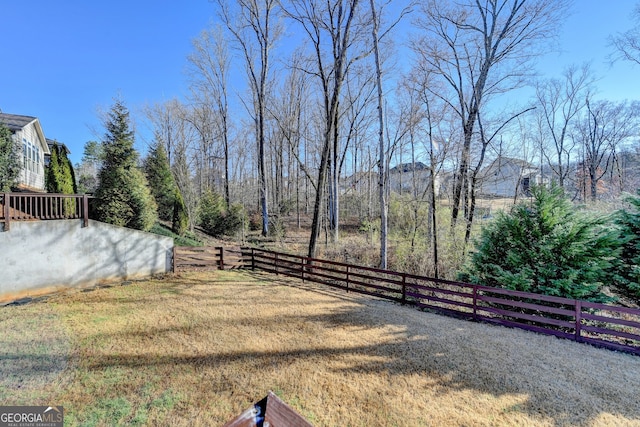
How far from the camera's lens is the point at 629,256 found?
5617 mm

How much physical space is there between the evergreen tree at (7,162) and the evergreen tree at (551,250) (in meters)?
16.3

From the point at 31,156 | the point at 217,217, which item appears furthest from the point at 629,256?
the point at 31,156

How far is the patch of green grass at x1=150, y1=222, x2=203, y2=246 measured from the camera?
42.8 ft

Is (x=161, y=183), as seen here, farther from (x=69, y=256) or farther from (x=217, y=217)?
(x=69, y=256)

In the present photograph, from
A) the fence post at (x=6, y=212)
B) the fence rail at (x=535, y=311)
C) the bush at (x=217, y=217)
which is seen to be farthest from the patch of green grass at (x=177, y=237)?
the fence rail at (x=535, y=311)

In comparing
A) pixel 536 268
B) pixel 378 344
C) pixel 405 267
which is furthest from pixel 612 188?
Result: pixel 378 344

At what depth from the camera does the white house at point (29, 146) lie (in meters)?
14.2

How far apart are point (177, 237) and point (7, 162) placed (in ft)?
21.8

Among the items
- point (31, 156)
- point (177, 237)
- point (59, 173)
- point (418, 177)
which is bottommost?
point (177, 237)

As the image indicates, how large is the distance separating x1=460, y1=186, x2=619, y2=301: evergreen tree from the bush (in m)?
14.7

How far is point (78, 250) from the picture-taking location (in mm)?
7879

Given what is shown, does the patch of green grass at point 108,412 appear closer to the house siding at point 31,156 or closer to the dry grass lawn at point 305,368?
the dry grass lawn at point 305,368

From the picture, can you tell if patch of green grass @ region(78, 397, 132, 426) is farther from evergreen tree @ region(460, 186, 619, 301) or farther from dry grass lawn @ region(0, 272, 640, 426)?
evergreen tree @ region(460, 186, 619, 301)

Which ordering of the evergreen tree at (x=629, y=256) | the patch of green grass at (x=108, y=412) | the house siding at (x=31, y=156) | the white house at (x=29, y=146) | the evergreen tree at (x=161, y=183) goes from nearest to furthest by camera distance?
the patch of green grass at (x=108, y=412), the evergreen tree at (x=629, y=256), the white house at (x=29, y=146), the house siding at (x=31, y=156), the evergreen tree at (x=161, y=183)
